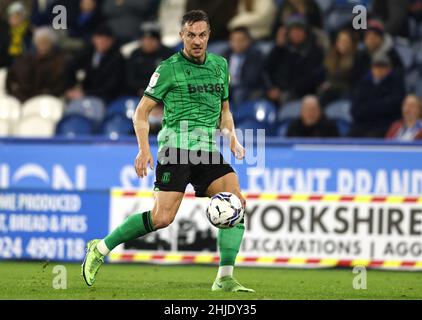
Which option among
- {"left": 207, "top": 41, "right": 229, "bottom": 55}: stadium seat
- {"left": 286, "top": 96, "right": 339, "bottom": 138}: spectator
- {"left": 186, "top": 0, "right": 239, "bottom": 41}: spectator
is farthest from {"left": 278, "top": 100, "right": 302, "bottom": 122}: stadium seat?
{"left": 186, "top": 0, "right": 239, "bottom": 41}: spectator

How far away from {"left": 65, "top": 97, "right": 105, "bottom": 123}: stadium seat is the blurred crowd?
0.10 m

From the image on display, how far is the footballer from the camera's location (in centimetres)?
892

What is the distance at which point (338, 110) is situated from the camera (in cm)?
1437

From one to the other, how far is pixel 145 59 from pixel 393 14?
12.0ft

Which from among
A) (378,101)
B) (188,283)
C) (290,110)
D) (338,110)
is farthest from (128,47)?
(188,283)

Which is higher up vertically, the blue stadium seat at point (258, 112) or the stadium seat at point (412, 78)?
the stadium seat at point (412, 78)

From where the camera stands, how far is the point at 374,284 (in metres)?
10.2

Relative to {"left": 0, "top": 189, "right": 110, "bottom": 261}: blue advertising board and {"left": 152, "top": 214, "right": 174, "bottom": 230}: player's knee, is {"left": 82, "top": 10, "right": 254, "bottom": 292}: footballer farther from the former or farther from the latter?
{"left": 0, "top": 189, "right": 110, "bottom": 261}: blue advertising board

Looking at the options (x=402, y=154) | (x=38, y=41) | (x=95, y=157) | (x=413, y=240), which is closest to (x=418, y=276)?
(x=413, y=240)

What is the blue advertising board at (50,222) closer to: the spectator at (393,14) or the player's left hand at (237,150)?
the player's left hand at (237,150)

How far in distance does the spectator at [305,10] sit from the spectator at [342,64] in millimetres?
608

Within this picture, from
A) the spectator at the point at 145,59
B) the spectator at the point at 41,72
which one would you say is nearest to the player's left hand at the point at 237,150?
the spectator at the point at 145,59

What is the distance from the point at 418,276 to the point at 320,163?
176 cm

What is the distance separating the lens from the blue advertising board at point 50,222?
12.5m
